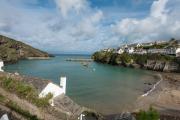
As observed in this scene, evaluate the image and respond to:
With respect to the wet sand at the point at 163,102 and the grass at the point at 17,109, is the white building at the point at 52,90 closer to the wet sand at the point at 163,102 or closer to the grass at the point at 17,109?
the grass at the point at 17,109

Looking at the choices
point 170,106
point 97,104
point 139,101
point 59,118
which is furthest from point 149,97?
point 59,118

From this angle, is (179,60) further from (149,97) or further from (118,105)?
(118,105)

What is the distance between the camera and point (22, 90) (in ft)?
69.8

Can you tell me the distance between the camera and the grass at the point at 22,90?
827 inches

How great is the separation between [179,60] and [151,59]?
15.8 meters

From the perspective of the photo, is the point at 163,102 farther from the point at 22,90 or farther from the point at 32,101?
the point at 22,90

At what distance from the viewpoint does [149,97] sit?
4931 centimetres

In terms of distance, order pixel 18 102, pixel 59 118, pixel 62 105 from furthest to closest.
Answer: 1. pixel 62 105
2. pixel 59 118
3. pixel 18 102

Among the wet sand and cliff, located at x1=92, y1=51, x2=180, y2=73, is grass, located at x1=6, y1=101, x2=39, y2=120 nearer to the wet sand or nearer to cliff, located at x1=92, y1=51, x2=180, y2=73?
the wet sand

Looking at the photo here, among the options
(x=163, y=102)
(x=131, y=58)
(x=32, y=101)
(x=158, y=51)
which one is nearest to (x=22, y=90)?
(x=32, y=101)

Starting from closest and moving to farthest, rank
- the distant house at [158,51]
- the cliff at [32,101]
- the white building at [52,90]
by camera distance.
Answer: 1. the cliff at [32,101]
2. the white building at [52,90]
3. the distant house at [158,51]

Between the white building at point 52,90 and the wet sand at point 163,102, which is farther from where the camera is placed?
the wet sand at point 163,102

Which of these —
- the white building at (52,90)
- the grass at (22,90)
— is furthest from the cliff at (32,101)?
the white building at (52,90)

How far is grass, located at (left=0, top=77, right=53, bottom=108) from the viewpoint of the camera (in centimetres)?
2102
